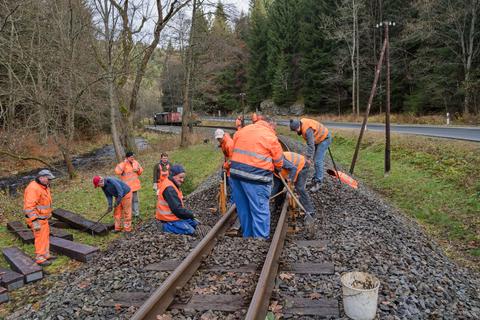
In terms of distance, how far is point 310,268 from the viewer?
485cm

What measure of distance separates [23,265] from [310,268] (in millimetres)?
5180

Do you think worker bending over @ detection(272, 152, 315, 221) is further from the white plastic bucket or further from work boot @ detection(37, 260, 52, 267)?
work boot @ detection(37, 260, 52, 267)

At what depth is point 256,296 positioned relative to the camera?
12.8 ft

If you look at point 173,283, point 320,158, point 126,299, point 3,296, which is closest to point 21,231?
point 3,296

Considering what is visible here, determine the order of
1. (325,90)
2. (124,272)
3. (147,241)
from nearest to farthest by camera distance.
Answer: (124,272) → (147,241) → (325,90)

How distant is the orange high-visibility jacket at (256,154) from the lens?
5.84 meters

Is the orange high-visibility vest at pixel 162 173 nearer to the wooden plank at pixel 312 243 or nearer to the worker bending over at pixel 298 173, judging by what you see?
the worker bending over at pixel 298 173

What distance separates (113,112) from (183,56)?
13.8 m

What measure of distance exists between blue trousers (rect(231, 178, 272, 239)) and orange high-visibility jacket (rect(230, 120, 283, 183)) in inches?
6.9

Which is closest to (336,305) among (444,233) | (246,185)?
(246,185)

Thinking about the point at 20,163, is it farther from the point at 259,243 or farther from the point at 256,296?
the point at 256,296

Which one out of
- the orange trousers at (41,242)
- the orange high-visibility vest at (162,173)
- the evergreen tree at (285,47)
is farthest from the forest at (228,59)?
the orange trousers at (41,242)

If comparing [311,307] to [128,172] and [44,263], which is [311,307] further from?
[128,172]

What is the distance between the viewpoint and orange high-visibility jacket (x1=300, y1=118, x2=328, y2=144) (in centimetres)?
890
